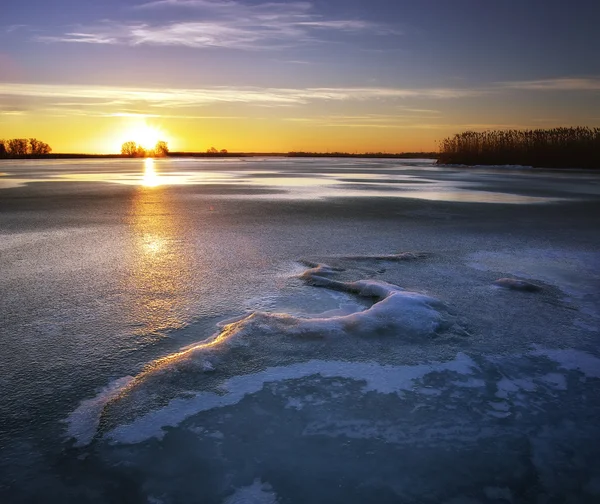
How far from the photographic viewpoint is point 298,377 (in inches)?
127

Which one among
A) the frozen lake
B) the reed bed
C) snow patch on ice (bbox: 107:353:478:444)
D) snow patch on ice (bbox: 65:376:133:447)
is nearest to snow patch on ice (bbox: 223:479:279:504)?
the frozen lake

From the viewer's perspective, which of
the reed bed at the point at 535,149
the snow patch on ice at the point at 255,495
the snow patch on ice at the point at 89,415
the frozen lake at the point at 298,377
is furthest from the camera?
the reed bed at the point at 535,149

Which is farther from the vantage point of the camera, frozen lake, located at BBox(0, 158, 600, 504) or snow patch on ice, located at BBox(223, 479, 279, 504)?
frozen lake, located at BBox(0, 158, 600, 504)

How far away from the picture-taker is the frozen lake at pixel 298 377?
228 centimetres

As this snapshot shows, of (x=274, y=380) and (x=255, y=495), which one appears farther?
(x=274, y=380)

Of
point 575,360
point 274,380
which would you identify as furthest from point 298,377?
point 575,360

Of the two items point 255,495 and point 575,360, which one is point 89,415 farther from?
point 575,360

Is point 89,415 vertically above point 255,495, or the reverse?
point 89,415

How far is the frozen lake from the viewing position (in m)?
2.28

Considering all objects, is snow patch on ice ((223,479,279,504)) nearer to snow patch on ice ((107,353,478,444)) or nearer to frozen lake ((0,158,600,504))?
frozen lake ((0,158,600,504))

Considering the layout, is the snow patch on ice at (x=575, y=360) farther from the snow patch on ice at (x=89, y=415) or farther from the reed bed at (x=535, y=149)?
the reed bed at (x=535, y=149)

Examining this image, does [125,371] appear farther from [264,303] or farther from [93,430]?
[264,303]

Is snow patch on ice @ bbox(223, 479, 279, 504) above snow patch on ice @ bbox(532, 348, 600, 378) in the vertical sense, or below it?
below

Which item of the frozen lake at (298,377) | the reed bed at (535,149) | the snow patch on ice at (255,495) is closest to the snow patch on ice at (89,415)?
the frozen lake at (298,377)
